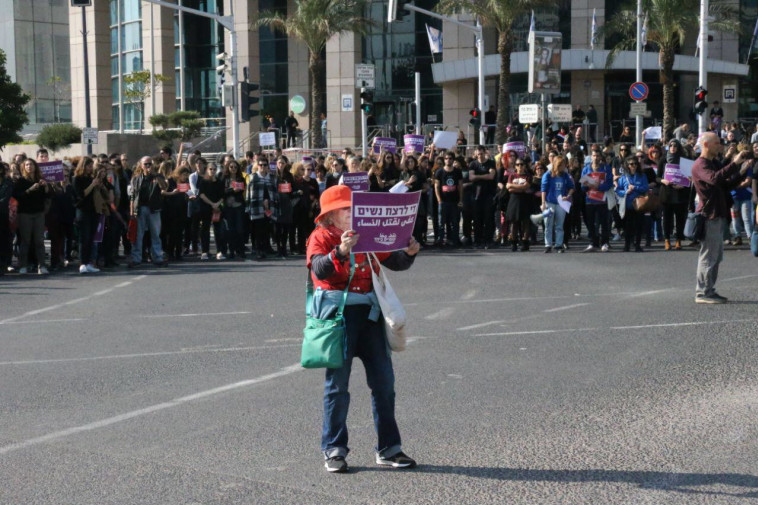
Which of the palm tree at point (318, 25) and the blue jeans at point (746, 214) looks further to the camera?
the palm tree at point (318, 25)

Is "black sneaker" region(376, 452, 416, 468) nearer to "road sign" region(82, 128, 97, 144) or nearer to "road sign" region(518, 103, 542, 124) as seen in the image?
"road sign" region(518, 103, 542, 124)

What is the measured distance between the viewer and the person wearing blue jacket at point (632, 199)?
2048 centimetres

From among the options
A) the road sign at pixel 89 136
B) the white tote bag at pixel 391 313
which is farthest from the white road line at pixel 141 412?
the road sign at pixel 89 136

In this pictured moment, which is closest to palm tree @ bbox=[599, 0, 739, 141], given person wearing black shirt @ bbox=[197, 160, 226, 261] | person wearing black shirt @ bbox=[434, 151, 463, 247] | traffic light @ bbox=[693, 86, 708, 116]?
traffic light @ bbox=[693, 86, 708, 116]

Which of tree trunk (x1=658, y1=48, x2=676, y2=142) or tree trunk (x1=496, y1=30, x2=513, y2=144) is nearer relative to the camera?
tree trunk (x1=658, y1=48, x2=676, y2=142)

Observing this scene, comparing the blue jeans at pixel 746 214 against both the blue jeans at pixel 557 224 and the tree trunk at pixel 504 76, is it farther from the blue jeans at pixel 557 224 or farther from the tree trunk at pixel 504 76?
the tree trunk at pixel 504 76

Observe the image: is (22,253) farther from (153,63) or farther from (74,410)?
(153,63)

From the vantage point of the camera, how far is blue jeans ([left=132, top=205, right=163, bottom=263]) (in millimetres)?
19500

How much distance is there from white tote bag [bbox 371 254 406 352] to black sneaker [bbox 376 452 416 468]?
0.63 meters

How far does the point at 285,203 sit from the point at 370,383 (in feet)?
47.2

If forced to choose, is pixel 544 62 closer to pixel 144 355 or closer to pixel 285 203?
pixel 285 203

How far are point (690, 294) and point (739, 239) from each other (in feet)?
23.8

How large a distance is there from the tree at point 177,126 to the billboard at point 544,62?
22879 millimetres

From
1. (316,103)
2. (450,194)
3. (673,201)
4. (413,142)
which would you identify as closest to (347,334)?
(450,194)
